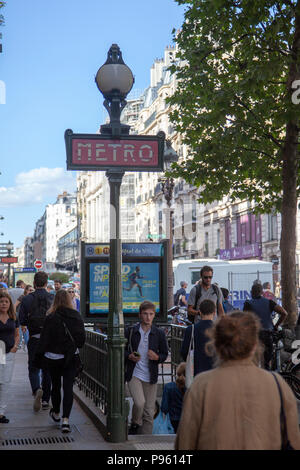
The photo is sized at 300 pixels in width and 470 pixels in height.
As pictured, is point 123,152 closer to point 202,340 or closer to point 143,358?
point 202,340

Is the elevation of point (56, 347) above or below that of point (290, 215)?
below

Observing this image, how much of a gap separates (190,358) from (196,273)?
2674cm

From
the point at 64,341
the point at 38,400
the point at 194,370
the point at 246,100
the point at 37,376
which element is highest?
the point at 246,100

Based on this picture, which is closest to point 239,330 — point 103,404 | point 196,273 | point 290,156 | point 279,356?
point 103,404

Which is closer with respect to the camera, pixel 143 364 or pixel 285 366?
pixel 143 364

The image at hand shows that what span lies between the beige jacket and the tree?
30.5ft

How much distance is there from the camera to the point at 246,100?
1440cm

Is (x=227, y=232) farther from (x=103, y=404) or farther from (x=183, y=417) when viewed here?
(x=183, y=417)

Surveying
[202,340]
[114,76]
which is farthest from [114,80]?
[202,340]

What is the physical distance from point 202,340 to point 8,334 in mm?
3156

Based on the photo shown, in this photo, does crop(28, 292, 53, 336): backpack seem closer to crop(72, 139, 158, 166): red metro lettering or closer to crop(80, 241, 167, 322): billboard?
crop(80, 241, 167, 322): billboard

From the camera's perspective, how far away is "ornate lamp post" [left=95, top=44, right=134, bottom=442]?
7.96 m

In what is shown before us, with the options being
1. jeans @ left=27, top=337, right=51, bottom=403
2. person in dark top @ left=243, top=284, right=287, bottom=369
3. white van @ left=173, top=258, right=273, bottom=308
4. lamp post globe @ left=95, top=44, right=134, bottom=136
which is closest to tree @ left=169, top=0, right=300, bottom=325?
person in dark top @ left=243, top=284, right=287, bottom=369

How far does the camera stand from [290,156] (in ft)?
44.7
